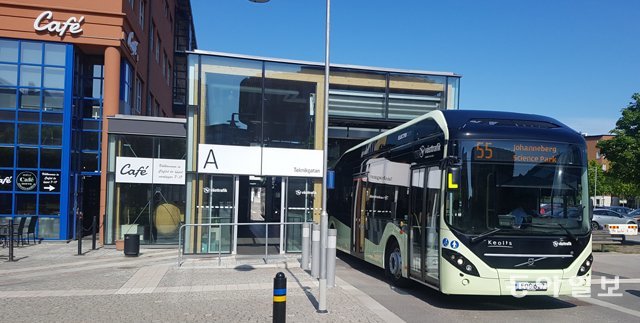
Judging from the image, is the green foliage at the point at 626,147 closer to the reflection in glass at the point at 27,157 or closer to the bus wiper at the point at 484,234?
the bus wiper at the point at 484,234

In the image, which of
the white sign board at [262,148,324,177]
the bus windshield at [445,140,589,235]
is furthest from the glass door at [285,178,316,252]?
the bus windshield at [445,140,589,235]

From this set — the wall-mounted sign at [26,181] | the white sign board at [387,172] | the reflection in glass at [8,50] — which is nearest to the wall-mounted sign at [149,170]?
the wall-mounted sign at [26,181]

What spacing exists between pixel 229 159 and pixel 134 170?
4.24 m

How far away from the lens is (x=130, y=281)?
35.5ft

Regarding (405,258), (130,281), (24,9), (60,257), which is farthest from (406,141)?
(24,9)

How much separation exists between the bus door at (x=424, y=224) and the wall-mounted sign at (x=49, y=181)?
50.6 ft

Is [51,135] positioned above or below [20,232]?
above

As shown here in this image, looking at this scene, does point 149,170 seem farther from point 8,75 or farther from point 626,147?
point 626,147

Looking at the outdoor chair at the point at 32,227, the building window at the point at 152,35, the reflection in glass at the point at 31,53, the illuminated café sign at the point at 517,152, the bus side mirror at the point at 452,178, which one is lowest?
the outdoor chair at the point at 32,227

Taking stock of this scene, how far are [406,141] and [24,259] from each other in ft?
36.9

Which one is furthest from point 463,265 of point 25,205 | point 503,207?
point 25,205

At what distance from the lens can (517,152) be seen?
27.6 ft

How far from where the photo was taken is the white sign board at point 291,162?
15938 millimetres

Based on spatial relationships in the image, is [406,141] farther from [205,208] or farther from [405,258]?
[205,208]
